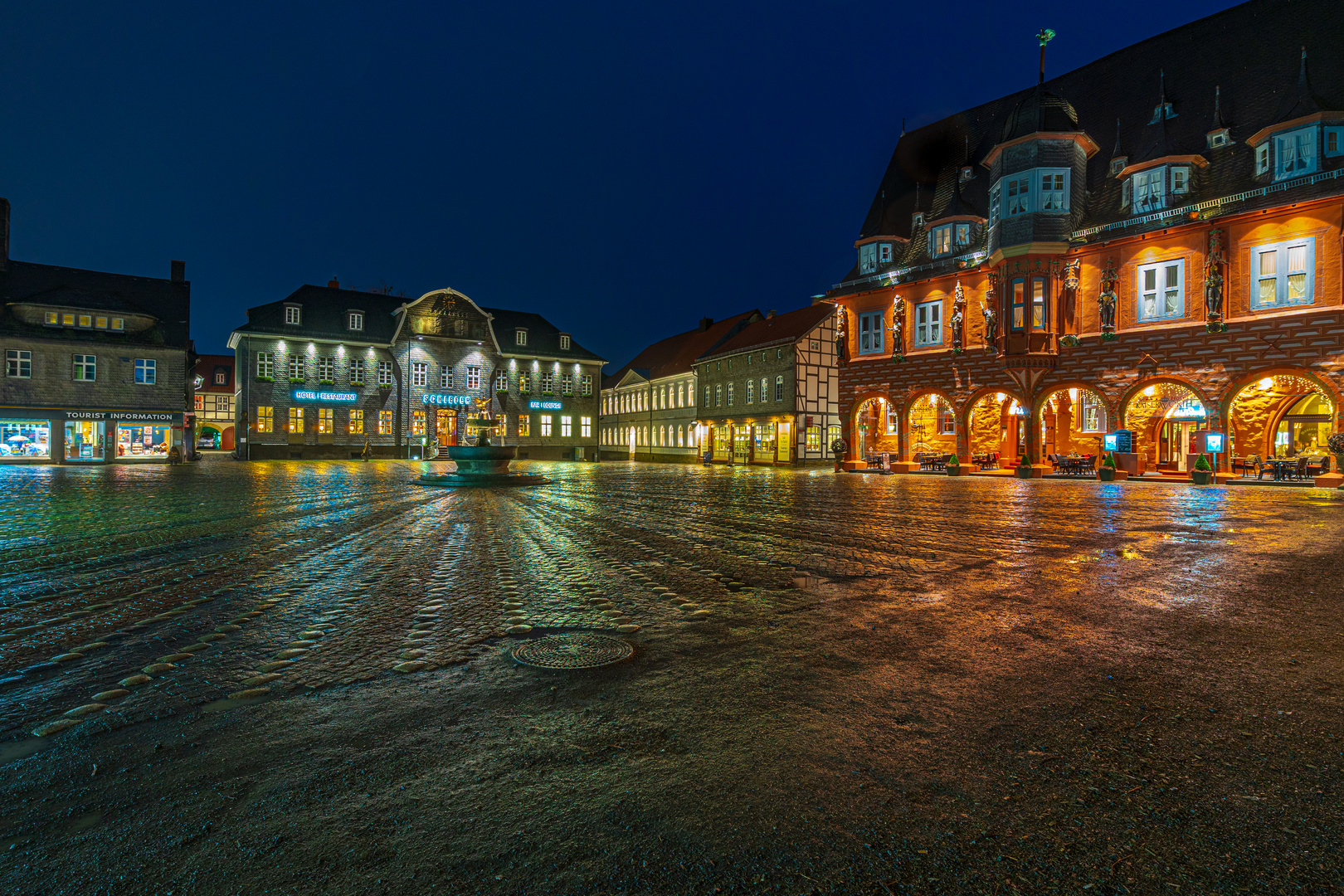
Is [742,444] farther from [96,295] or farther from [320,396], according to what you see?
[96,295]

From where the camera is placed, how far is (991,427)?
30.6 metres

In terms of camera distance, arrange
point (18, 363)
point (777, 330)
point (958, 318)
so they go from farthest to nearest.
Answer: point (777, 330) → point (18, 363) → point (958, 318)

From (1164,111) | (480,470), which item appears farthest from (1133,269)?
(480,470)

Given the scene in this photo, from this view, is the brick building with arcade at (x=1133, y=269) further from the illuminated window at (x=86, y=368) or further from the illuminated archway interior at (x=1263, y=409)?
the illuminated window at (x=86, y=368)

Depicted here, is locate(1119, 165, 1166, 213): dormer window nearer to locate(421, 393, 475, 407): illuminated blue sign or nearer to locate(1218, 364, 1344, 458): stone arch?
locate(1218, 364, 1344, 458): stone arch

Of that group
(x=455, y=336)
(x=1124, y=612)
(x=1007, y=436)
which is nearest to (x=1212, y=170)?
(x=1007, y=436)

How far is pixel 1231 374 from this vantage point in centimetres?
2264

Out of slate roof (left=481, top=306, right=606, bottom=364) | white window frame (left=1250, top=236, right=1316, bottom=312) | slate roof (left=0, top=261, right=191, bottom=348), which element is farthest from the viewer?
slate roof (left=481, top=306, right=606, bottom=364)

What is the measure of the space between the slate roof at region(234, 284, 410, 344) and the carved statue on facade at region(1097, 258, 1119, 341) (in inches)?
1709

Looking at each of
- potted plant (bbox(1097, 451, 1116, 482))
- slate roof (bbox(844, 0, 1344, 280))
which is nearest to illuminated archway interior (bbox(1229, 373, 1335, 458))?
potted plant (bbox(1097, 451, 1116, 482))

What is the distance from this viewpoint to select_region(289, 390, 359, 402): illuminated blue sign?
146ft

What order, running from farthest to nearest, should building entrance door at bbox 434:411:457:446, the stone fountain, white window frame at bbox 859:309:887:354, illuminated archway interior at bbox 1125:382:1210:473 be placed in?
building entrance door at bbox 434:411:457:446
white window frame at bbox 859:309:887:354
illuminated archway interior at bbox 1125:382:1210:473
the stone fountain

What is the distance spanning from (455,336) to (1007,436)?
3786 cm

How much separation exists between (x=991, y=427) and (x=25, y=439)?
170ft
